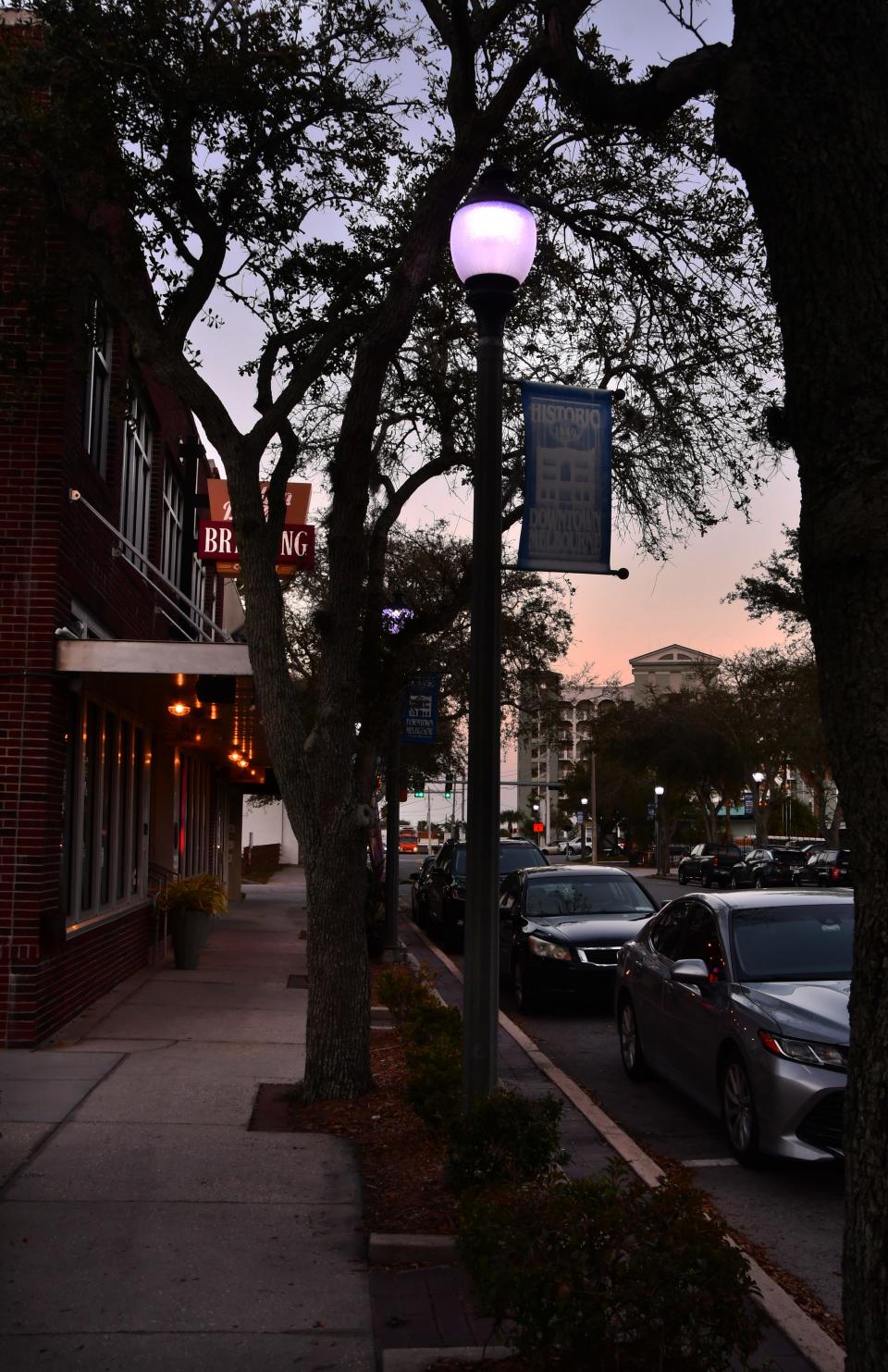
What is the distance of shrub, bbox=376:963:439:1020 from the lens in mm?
9703

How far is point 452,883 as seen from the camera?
71.6 feet

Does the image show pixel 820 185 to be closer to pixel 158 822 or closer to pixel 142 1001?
pixel 142 1001

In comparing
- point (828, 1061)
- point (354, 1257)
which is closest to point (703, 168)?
point (828, 1061)

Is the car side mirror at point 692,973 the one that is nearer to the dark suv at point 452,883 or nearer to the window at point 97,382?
the window at point 97,382

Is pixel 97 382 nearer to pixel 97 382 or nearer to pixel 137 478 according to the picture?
pixel 97 382

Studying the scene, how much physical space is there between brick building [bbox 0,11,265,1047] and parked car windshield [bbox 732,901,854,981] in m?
4.87

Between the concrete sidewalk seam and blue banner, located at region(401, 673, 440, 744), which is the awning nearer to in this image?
blue banner, located at region(401, 673, 440, 744)

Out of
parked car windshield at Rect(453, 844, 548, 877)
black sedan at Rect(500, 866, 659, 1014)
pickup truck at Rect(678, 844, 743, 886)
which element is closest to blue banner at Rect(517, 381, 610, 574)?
black sedan at Rect(500, 866, 659, 1014)

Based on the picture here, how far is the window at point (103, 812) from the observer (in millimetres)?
11750

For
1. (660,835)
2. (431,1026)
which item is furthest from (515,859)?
(660,835)

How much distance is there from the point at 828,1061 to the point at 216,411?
571cm

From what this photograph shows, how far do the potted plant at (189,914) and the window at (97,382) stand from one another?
545 centimetres

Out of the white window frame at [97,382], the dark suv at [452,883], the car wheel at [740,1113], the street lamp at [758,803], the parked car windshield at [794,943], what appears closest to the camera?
the car wheel at [740,1113]

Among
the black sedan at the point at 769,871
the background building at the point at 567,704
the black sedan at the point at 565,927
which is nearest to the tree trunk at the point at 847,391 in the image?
the black sedan at the point at 565,927
